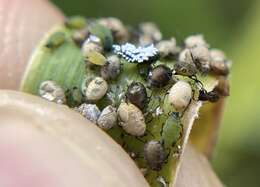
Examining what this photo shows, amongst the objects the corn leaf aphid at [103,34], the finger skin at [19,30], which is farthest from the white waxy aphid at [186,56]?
the finger skin at [19,30]

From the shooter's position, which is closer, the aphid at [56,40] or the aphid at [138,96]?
the aphid at [138,96]

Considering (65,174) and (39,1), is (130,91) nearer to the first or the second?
(65,174)

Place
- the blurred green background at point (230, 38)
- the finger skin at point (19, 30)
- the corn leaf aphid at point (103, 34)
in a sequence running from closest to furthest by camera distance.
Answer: the corn leaf aphid at point (103, 34) → the finger skin at point (19, 30) → the blurred green background at point (230, 38)

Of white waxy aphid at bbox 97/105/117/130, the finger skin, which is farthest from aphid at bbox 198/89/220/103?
the finger skin

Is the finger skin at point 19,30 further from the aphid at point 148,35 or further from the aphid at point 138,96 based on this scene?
the aphid at point 138,96

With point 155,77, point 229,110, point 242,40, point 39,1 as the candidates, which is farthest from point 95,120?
point 242,40

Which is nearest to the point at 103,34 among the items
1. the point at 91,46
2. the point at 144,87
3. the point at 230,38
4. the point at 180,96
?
the point at 91,46

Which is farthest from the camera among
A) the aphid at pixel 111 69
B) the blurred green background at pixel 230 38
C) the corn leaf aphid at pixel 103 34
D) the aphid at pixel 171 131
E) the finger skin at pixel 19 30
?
the blurred green background at pixel 230 38
